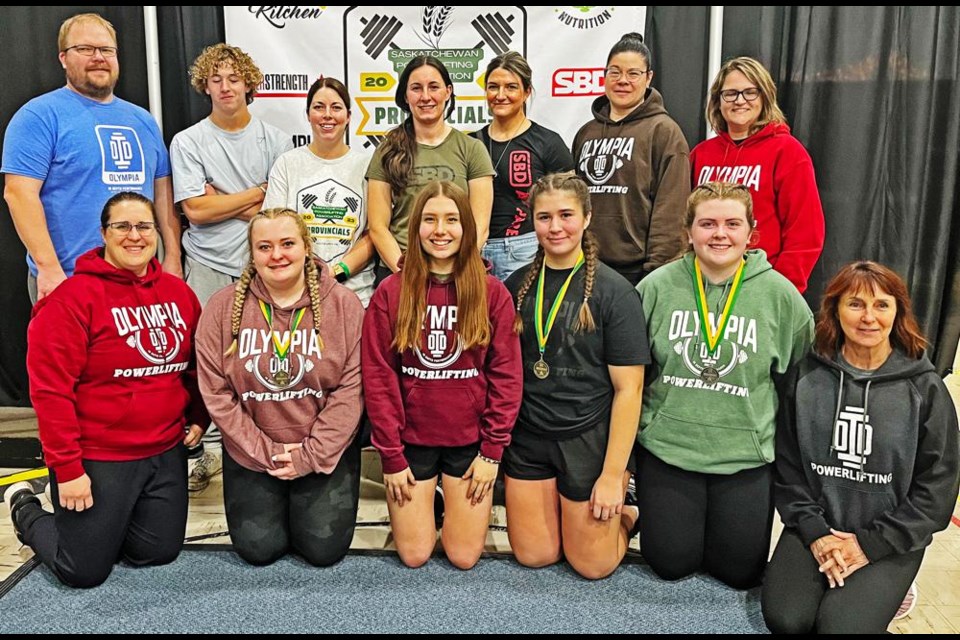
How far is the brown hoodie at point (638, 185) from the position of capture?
2.88 m

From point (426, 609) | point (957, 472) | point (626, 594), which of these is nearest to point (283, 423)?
point (426, 609)

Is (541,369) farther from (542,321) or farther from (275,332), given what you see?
(275,332)

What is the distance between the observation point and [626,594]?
2.43 m

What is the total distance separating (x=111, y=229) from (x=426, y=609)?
1566 millimetres

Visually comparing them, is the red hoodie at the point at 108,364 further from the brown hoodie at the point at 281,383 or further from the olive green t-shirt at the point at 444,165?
the olive green t-shirt at the point at 444,165

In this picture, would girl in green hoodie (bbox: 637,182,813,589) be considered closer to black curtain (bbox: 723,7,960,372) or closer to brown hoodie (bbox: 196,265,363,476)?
brown hoodie (bbox: 196,265,363,476)

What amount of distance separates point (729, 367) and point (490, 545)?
1.12 meters

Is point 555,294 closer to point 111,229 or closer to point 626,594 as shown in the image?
point 626,594

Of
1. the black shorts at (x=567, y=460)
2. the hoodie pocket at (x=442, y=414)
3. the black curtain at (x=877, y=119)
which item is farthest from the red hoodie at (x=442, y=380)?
the black curtain at (x=877, y=119)

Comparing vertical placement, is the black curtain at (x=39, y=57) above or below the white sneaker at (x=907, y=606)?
above

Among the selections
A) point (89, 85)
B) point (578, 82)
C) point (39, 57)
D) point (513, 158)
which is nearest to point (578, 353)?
point (513, 158)

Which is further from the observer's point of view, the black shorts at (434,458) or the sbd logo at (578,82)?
the sbd logo at (578,82)

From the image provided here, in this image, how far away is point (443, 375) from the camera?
2541mm

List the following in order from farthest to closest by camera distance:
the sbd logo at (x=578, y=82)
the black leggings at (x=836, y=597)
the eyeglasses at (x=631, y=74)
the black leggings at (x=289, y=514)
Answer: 1. the sbd logo at (x=578, y=82)
2. the eyeglasses at (x=631, y=74)
3. the black leggings at (x=289, y=514)
4. the black leggings at (x=836, y=597)
